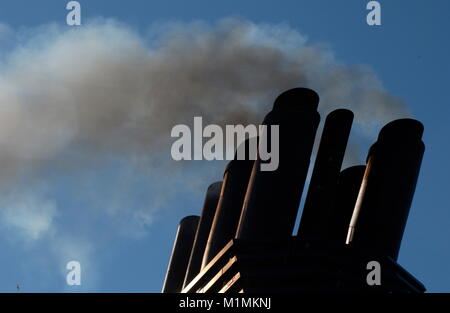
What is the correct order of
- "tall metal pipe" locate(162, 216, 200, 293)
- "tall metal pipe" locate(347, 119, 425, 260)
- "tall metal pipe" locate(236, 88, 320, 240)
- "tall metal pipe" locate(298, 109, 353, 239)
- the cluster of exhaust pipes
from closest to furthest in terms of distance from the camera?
"tall metal pipe" locate(298, 109, 353, 239) → the cluster of exhaust pipes → "tall metal pipe" locate(236, 88, 320, 240) → "tall metal pipe" locate(347, 119, 425, 260) → "tall metal pipe" locate(162, 216, 200, 293)

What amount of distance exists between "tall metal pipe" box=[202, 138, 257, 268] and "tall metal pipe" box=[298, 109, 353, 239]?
7.63 metres

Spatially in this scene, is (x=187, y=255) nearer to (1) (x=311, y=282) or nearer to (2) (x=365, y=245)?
(2) (x=365, y=245)

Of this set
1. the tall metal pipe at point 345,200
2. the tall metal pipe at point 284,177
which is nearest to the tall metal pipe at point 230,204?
the tall metal pipe at point 284,177

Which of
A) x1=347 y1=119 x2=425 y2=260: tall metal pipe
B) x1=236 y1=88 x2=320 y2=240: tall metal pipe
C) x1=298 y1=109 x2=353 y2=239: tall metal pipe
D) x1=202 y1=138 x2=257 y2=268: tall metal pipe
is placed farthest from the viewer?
x1=202 y1=138 x2=257 y2=268: tall metal pipe

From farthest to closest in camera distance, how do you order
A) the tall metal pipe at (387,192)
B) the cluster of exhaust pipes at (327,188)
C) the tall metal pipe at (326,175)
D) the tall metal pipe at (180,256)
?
the tall metal pipe at (180,256) < the tall metal pipe at (387,192) < the cluster of exhaust pipes at (327,188) < the tall metal pipe at (326,175)

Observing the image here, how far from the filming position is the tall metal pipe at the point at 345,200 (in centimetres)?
4901

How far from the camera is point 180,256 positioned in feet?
219

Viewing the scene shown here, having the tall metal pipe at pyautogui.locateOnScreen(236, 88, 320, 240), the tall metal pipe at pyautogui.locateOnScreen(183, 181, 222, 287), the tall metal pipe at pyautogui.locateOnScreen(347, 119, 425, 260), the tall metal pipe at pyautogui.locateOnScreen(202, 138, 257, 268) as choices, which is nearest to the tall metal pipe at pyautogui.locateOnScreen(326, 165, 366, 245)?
the tall metal pipe at pyautogui.locateOnScreen(347, 119, 425, 260)

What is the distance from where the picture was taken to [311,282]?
A: 130 feet

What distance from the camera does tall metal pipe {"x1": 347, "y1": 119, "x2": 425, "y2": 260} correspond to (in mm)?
46438

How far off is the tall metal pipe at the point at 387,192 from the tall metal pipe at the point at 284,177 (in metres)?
3.94

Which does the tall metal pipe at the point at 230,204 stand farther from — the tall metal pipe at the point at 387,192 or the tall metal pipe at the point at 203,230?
the tall metal pipe at the point at 387,192

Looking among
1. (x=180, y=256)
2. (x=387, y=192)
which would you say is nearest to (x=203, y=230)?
(x=180, y=256)

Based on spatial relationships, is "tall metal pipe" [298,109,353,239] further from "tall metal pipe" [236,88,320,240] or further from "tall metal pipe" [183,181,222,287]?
"tall metal pipe" [183,181,222,287]
